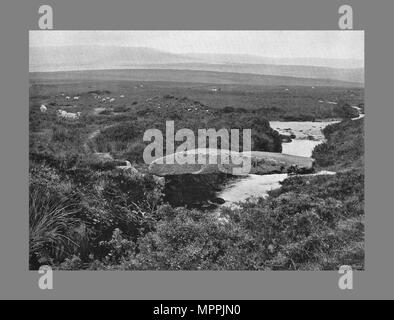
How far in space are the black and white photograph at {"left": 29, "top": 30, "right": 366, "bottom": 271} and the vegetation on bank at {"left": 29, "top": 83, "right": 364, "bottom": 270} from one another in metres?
0.01

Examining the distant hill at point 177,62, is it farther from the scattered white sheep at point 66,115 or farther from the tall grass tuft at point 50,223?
the tall grass tuft at point 50,223

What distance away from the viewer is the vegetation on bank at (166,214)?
879 cm

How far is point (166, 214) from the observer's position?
8.86 meters

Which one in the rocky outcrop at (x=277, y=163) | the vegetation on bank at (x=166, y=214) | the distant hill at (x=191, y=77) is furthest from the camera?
the distant hill at (x=191, y=77)

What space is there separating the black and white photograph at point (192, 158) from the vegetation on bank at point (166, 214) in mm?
12

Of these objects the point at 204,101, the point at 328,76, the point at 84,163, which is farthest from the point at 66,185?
the point at 328,76

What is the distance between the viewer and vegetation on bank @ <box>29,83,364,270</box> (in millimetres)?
8789

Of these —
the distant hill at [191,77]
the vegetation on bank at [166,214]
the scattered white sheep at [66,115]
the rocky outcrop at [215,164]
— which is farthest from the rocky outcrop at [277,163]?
the scattered white sheep at [66,115]

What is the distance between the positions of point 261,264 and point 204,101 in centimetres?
211

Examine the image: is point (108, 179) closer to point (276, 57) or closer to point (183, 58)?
point (183, 58)

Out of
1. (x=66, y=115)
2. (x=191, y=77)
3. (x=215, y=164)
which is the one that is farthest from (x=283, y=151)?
(x=66, y=115)

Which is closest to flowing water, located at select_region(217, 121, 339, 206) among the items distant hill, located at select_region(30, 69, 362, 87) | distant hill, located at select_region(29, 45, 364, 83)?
distant hill, located at select_region(30, 69, 362, 87)

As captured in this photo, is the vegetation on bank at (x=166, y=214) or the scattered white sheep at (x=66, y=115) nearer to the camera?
the vegetation on bank at (x=166, y=214)

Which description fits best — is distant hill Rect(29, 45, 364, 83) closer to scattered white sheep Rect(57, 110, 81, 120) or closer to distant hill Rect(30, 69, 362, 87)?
distant hill Rect(30, 69, 362, 87)
